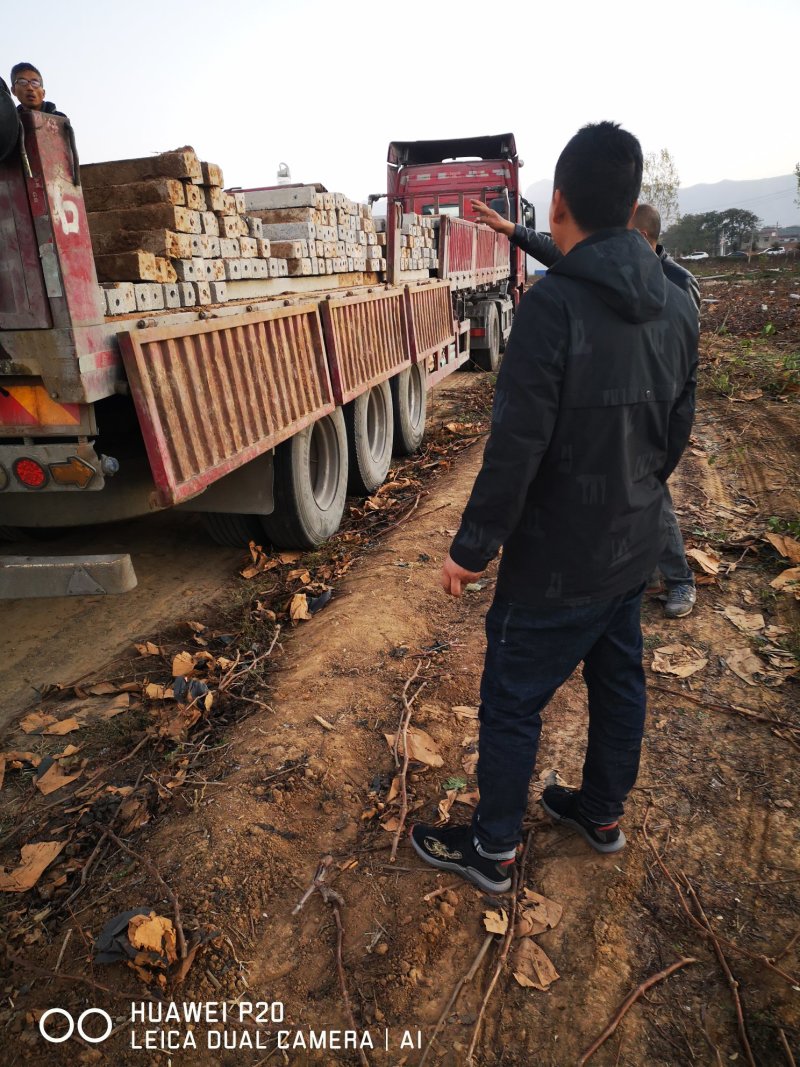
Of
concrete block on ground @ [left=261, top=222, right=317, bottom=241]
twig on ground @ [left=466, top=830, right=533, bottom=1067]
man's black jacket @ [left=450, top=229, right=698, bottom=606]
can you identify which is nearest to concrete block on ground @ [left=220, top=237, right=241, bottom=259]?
concrete block on ground @ [left=261, top=222, right=317, bottom=241]

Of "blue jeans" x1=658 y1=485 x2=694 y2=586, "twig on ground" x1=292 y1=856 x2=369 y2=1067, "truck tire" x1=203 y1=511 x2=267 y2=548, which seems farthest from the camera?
"truck tire" x1=203 y1=511 x2=267 y2=548

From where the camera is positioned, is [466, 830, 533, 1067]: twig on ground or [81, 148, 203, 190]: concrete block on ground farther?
[81, 148, 203, 190]: concrete block on ground

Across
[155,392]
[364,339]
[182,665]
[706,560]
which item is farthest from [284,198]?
[706,560]

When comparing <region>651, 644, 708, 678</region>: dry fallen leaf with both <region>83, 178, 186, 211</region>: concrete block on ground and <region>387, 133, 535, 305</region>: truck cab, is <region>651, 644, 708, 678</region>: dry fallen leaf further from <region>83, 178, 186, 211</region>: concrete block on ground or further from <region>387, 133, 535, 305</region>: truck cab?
<region>387, 133, 535, 305</region>: truck cab

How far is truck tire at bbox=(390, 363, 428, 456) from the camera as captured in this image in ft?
24.1

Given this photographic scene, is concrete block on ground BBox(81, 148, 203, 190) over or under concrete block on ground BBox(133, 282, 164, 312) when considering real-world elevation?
A: over

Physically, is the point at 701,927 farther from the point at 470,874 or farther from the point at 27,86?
the point at 27,86

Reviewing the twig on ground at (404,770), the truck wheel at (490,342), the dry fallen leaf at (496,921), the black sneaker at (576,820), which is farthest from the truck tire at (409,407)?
the dry fallen leaf at (496,921)

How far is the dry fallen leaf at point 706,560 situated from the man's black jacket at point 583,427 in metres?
2.61

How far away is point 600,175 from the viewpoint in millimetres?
1810

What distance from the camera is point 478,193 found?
12672 millimetres

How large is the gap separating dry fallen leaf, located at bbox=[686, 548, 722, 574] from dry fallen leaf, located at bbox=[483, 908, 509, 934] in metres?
2.84

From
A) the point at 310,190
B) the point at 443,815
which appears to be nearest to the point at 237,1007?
the point at 443,815

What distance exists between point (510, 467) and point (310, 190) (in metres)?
4.32
